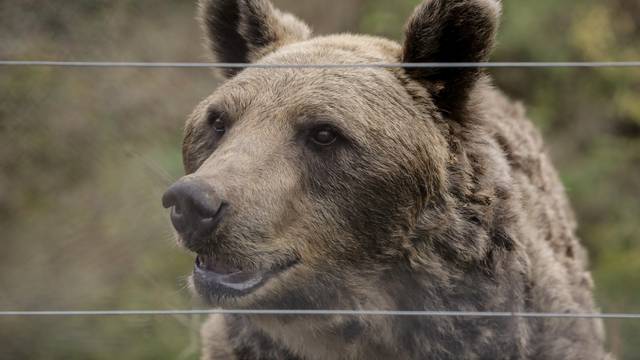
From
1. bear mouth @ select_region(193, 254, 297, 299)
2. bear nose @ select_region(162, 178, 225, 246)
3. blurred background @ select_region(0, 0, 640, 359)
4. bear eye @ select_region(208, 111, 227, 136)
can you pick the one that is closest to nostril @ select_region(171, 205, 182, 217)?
bear nose @ select_region(162, 178, 225, 246)

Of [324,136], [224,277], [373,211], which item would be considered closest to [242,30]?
[324,136]

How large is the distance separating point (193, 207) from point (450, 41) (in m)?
1.06

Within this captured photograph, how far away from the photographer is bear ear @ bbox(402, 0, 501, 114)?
350 centimetres

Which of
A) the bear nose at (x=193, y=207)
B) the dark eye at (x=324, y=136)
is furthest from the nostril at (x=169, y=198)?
the dark eye at (x=324, y=136)

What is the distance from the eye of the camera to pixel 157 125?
762cm

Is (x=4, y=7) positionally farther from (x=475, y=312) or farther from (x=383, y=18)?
(x=475, y=312)

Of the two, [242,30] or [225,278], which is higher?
[242,30]

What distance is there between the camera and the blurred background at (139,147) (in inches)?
255

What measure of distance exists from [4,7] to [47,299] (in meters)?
2.02

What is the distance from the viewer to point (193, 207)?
9.94 ft

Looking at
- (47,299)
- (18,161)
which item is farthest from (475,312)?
(18,161)

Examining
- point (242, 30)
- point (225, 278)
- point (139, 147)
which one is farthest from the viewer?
point (139, 147)

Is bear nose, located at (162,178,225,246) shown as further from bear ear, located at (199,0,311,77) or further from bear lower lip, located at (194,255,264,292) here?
bear ear, located at (199,0,311,77)

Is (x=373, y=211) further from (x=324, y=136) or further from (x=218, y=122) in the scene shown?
(x=218, y=122)
